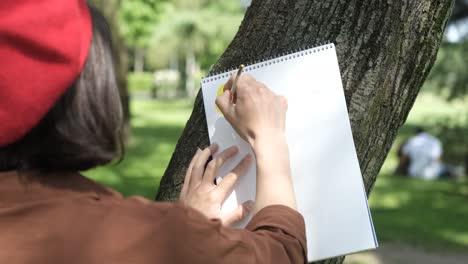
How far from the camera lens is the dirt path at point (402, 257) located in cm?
669

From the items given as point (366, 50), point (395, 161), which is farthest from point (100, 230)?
point (395, 161)

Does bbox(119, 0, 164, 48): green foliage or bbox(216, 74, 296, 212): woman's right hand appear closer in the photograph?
bbox(216, 74, 296, 212): woman's right hand

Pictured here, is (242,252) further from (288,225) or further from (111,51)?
(111,51)

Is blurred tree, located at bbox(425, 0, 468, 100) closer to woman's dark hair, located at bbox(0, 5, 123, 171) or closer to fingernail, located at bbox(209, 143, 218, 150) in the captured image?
fingernail, located at bbox(209, 143, 218, 150)

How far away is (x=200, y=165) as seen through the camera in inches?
62.6

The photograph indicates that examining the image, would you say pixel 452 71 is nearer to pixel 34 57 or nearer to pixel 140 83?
pixel 34 57

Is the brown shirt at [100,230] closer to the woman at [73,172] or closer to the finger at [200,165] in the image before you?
the woman at [73,172]

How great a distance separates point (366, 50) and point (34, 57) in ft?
3.26

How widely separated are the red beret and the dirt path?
5.75 meters

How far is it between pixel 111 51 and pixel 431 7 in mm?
1034

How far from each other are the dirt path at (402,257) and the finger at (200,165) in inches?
203

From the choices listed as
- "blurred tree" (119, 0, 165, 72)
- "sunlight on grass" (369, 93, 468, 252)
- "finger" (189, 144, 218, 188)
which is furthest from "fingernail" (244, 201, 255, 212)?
"blurred tree" (119, 0, 165, 72)

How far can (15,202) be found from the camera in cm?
109

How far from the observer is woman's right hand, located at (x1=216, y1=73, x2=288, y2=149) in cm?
139
